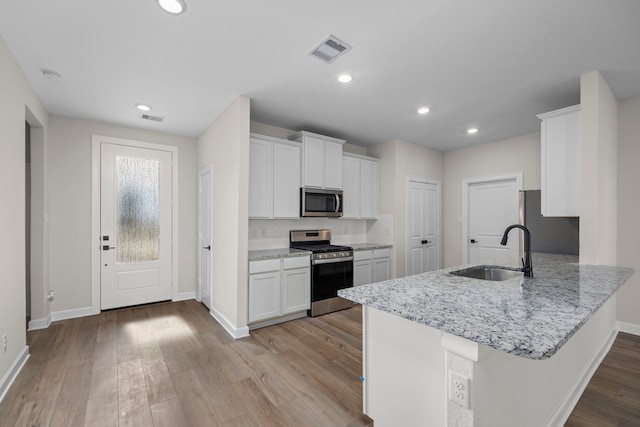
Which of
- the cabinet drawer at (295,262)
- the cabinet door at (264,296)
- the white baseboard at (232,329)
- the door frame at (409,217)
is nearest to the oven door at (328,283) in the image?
the cabinet drawer at (295,262)

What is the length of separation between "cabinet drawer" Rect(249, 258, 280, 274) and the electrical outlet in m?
2.49

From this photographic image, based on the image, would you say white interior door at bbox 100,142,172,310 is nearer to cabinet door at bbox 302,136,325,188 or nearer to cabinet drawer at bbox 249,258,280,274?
cabinet drawer at bbox 249,258,280,274

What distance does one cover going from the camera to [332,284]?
12.8 feet

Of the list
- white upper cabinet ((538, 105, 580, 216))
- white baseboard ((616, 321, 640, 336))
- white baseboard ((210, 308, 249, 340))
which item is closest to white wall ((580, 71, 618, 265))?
white upper cabinet ((538, 105, 580, 216))

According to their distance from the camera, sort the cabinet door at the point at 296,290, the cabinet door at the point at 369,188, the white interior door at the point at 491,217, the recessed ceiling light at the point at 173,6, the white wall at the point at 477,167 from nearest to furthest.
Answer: the recessed ceiling light at the point at 173,6
the cabinet door at the point at 296,290
the white wall at the point at 477,167
the white interior door at the point at 491,217
the cabinet door at the point at 369,188

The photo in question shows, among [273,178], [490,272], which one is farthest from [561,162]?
[273,178]

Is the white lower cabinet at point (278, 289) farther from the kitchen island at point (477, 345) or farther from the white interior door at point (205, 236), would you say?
the kitchen island at point (477, 345)

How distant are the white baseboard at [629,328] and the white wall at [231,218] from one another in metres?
4.17

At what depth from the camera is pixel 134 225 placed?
410cm

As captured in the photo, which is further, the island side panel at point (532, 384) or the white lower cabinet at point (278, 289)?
the white lower cabinet at point (278, 289)

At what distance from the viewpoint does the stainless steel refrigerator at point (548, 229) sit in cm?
311

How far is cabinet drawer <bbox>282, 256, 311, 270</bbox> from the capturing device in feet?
11.6

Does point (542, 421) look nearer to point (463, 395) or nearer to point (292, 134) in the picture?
point (463, 395)

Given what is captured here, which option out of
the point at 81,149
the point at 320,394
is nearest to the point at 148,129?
the point at 81,149
